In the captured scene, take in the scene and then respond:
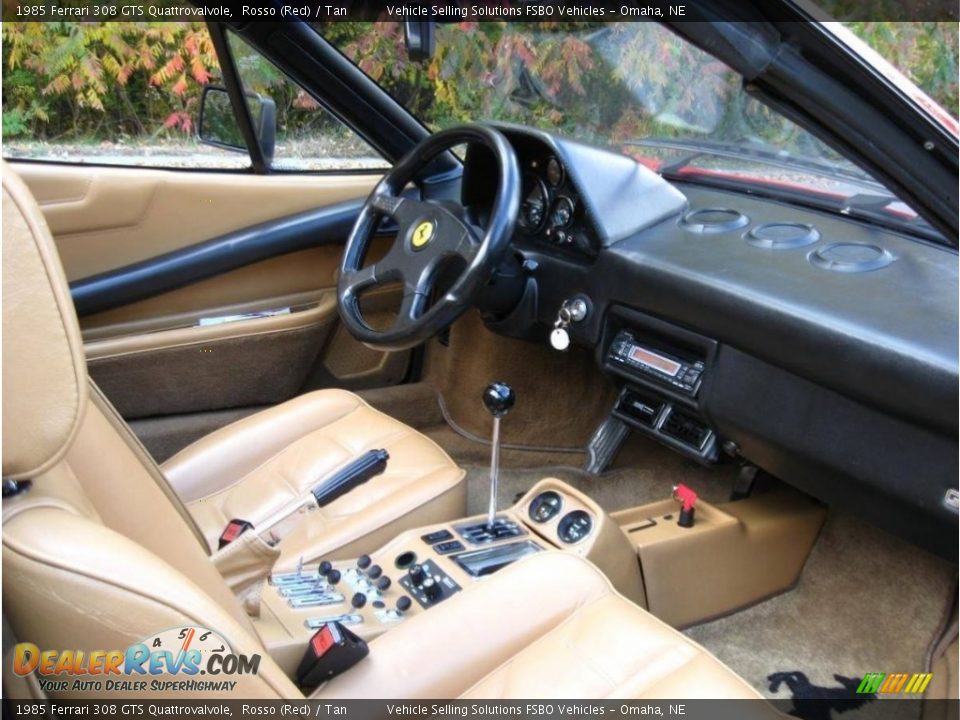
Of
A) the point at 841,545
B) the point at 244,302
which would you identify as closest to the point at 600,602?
the point at 841,545

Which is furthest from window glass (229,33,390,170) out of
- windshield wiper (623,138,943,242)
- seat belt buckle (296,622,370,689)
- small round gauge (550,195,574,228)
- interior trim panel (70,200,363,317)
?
seat belt buckle (296,622,370,689)

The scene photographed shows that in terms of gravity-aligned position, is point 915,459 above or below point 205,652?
below

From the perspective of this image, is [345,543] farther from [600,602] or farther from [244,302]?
[244,302]

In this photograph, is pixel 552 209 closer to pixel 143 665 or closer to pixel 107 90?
pixel 107 90

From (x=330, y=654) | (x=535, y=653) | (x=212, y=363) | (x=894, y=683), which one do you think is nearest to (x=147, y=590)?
(x=330, y=654)

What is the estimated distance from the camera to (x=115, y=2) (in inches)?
90.1

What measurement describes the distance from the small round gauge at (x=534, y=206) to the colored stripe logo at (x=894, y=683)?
1.21 metres

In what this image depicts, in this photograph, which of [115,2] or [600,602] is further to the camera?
[115,2]

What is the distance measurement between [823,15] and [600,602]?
0.80 m

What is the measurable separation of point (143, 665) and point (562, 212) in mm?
1499

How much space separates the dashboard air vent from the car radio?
304mm

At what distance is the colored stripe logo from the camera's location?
6.18 feet

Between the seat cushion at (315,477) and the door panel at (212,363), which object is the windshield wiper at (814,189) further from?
the door panel at (212,363)

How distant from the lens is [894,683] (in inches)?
74.8
